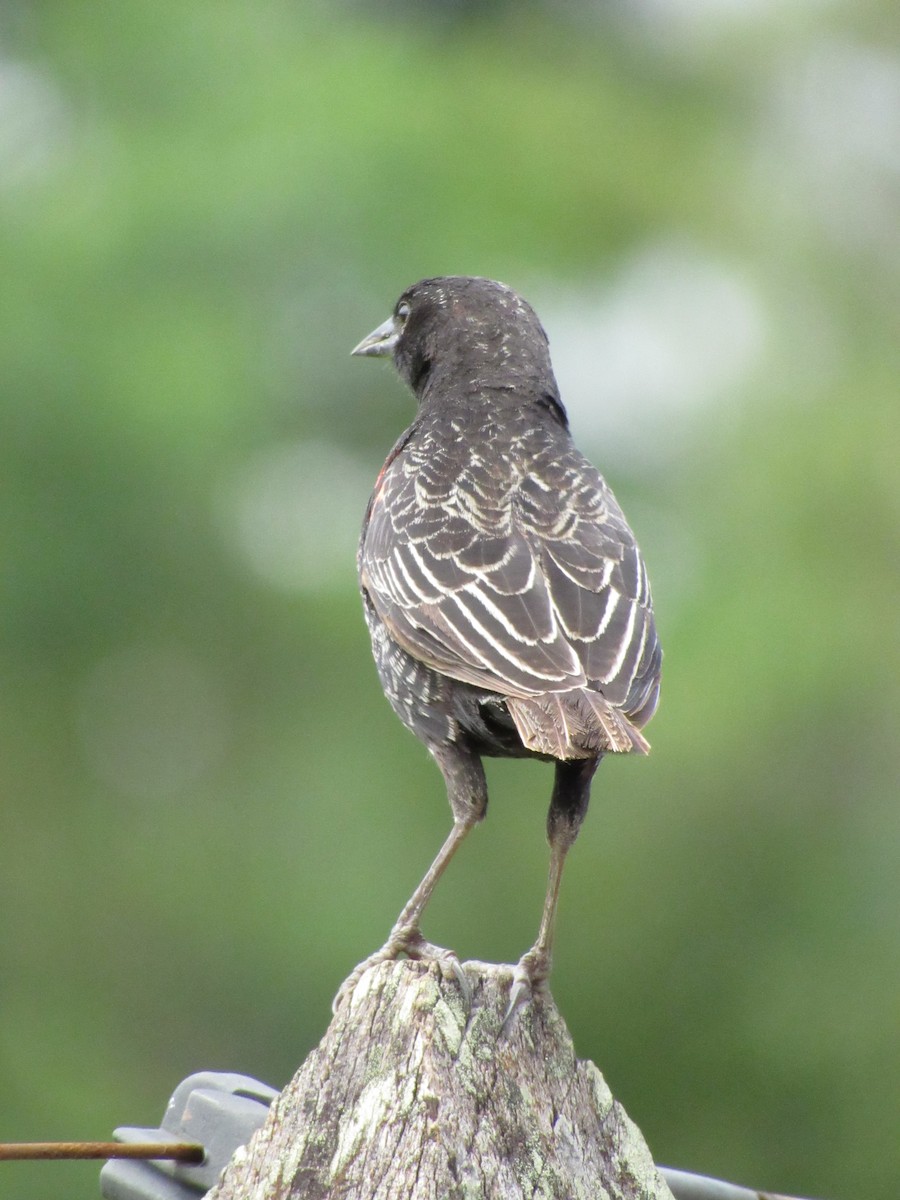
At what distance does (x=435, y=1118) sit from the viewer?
7.39ft

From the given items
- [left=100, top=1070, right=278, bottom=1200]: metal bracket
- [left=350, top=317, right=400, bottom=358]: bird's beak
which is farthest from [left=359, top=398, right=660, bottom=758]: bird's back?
[left=100, top=1070, right=278, bottom=1200]: metal bracket

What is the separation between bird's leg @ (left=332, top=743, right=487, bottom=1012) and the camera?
3.59m

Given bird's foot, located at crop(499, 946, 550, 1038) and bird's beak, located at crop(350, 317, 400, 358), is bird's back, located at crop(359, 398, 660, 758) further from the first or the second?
bird's beak, located at crop(350, 317, 400, 358)

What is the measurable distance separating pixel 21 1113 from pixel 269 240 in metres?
4.47

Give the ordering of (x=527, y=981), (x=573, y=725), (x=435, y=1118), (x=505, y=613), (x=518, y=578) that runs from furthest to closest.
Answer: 1. (x=518, y=578)
2. (x=505, y=613)
3. (x=573, y=725)
4. (x=527, y=981)
5. (x=435, y=1118)

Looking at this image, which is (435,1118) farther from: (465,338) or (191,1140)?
(465,338)

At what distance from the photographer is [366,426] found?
27.2 ft

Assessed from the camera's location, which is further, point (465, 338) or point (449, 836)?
point (465, 338)

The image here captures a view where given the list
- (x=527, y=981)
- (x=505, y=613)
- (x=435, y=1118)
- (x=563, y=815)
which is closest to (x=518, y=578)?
(x=505, y=613)

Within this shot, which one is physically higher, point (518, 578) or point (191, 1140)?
point (518, 578)

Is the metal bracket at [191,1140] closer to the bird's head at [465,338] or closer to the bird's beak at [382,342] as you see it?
the bird's head at [465,338]

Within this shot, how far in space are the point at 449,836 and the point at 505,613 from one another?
0.59m

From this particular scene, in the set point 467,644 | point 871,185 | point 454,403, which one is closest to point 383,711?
point 454,403

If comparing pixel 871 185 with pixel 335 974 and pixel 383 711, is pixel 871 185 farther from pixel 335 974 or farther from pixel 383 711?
pixel 335 974
